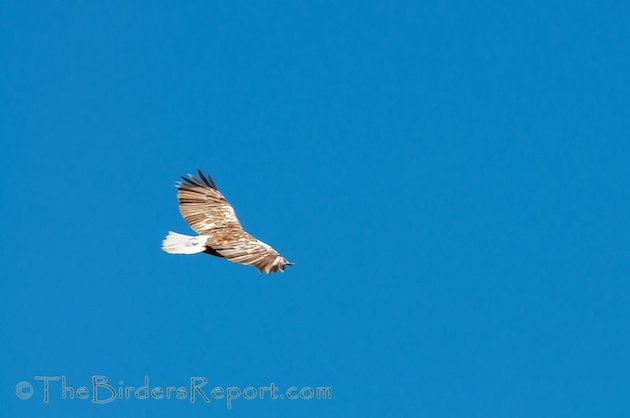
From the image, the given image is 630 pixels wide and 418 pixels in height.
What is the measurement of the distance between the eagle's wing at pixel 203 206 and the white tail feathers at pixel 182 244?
7.08 ft

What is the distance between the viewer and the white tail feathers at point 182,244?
20344 mm

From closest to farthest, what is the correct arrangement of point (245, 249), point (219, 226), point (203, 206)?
point (245, 249) < point (219, 226) < point (203, 206)

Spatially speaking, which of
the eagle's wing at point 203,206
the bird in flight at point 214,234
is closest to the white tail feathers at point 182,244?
the bird in flight at point 214,234

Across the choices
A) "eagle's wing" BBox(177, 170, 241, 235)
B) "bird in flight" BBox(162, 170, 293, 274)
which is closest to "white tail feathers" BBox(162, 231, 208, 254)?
"bird in flight" BBox(162, 170, 293, 274)

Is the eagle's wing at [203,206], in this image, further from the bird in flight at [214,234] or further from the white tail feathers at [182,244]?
the white tail feathers at [182,244]

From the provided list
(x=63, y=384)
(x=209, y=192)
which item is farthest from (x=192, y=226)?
(x=63, y=384)

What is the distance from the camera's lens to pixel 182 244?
20.6m

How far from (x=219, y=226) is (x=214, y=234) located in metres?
1.20

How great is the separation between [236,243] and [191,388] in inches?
133

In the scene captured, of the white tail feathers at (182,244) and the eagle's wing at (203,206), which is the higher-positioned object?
the eagle's wing at (203,206)

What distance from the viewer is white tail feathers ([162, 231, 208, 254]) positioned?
20344 mm

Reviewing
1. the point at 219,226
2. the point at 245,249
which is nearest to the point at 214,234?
the point at 219,226

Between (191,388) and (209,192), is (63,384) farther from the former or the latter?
(209,192)

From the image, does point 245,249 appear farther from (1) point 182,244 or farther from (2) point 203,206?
(2) point 203,206
